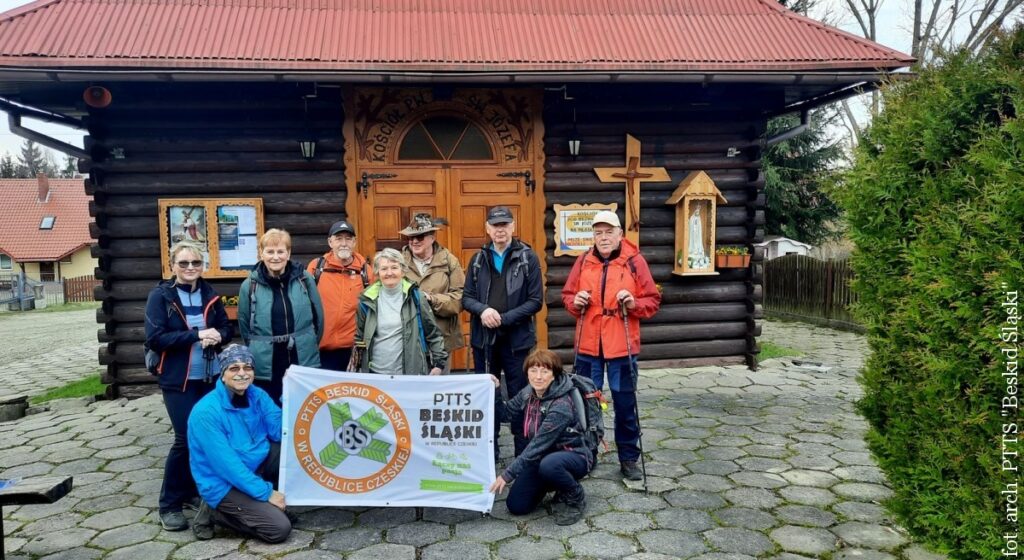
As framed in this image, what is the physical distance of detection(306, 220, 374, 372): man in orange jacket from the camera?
15.2 ft

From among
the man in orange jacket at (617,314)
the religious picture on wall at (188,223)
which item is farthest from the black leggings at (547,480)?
the religious picture on wall at (188,223)

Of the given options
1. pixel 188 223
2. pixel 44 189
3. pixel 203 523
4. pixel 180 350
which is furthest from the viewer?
pixel 44 189

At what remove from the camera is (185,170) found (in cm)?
680

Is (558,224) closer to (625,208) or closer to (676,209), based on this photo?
(625,208)

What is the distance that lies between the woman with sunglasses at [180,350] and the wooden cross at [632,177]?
189 inches

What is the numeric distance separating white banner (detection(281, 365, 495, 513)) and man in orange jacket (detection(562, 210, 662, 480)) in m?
0.92

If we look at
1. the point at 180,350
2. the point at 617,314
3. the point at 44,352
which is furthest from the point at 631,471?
the point at 44,352

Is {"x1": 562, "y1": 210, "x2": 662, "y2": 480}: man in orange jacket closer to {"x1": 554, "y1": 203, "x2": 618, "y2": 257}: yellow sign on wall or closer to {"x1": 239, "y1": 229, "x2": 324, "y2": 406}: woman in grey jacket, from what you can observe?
{"x1": 239, "y1": 229, "x2": 324, "y2": 406}: woman in grey jacket

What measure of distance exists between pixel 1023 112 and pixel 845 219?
1041mm

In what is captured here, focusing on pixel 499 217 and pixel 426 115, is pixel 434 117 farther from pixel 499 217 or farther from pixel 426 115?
pixel 499 217

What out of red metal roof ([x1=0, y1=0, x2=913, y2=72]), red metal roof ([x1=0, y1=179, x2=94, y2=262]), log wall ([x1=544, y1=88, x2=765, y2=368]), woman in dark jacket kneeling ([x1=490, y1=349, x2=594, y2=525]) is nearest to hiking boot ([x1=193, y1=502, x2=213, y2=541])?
woman in dark jacket kneeling ([x1=490, y1=349, x2=594, y2=525])

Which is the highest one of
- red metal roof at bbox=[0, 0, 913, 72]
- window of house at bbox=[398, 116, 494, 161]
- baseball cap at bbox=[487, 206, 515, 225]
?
red metal roof at bbox=[0, 0, 913, 72]

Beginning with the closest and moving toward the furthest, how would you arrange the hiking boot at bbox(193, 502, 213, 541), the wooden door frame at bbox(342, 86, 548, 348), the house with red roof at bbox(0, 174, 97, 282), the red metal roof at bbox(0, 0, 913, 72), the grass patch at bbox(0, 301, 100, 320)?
the hiking boot at bbox(193, 502, 213, 541) → the red metal roof at bbox(0, 0, 913, 72) → the wooden door frame at bbox(342, 86, 548, 348) → the grass patch at bbox(0, 301, 100, 320) → the house with red roof at bbox(0, 174, 97, 282)

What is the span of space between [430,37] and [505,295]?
3.78 m
